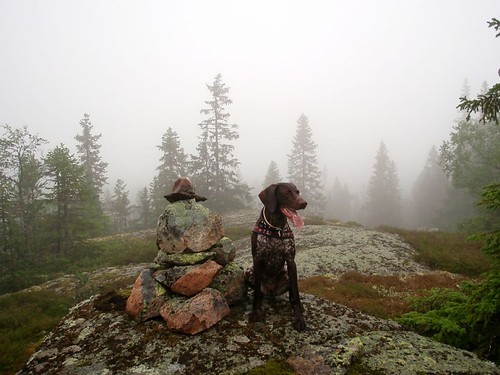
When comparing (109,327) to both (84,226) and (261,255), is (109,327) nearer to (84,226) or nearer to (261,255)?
(261,255)

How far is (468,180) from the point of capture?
2750cm

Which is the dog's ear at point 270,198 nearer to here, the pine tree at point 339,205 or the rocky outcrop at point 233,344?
→ the rocky outcrop at point 233,344

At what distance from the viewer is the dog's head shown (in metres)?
4.48

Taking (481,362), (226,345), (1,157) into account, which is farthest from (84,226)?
(481,362)

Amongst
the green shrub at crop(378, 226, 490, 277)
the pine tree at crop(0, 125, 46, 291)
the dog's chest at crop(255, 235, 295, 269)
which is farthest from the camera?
the pine tree at crop(0, 125, 46, 291)

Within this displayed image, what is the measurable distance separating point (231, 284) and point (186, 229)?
4.18ft

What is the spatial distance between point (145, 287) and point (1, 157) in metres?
23.8

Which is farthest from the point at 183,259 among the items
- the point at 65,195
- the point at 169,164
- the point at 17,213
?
the point at 169,164

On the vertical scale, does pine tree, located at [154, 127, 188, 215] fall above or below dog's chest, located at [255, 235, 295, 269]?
above

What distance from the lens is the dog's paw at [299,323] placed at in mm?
4211

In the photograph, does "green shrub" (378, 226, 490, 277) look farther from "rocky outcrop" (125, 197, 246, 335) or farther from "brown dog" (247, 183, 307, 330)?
"rocky outcrop" (125, 197, 246, 335)

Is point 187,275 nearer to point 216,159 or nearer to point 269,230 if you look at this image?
point 269,230

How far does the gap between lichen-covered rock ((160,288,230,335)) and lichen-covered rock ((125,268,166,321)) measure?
0.18 meters

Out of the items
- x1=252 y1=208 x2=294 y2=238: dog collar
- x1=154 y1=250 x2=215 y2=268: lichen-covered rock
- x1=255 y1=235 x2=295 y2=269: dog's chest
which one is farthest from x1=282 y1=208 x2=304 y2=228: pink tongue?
x1=154 y1=250 x2=215 y2=268: lichen-covered rock
